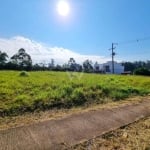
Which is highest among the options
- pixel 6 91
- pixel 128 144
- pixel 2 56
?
pixel 2 56

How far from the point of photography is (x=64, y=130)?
4.73 m

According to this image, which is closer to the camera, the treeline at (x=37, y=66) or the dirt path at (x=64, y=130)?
the dirt path at (x=64, y=130)

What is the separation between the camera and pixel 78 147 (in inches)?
157

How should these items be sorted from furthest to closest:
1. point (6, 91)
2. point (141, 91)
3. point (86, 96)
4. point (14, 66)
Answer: point (14, 66)
point (141, 91)
point (86, 96)
point (6, 91)

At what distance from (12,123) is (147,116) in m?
3.70

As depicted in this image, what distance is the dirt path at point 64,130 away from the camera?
399 centimetres

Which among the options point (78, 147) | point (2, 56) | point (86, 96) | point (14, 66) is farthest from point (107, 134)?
point (2, 56)

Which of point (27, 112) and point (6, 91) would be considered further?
point (6, 91)

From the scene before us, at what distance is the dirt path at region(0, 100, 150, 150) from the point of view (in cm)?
399

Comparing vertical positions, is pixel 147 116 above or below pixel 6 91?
below

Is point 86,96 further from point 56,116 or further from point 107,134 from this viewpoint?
point 107,134

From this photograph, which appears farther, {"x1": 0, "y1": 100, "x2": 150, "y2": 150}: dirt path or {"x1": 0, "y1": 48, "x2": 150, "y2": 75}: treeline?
{"x1": 0, "y1": 48, "x2": 150, "y2": 75}: treeline

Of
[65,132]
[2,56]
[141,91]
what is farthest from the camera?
[2,56]

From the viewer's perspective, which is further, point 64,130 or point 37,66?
point 37,66
